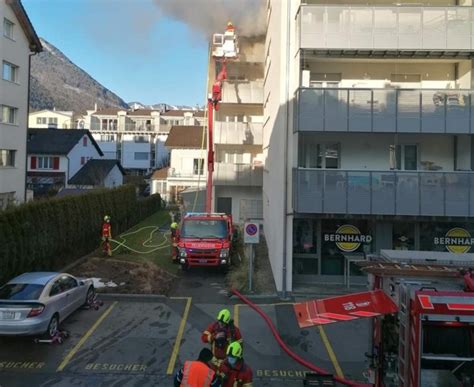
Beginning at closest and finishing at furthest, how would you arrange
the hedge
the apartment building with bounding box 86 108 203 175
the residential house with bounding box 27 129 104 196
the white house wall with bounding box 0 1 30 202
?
the hedge
the white house wall with bounding box 0 1 30 202
the residential house with bounding box 27 129 104 196
the apartment building with bounding box 86 108 203 175

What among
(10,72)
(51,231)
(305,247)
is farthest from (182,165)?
(305,247)

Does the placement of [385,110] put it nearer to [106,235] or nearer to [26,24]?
[106,235]

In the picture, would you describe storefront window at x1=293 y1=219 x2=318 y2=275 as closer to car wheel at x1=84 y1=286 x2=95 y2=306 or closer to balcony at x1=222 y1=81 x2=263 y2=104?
car wheel at x1=84 y1=286 x2=95 y2=306

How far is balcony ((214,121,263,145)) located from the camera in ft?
99.2

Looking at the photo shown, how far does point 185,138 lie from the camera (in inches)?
2093

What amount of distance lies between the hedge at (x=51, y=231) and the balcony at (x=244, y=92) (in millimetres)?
9392

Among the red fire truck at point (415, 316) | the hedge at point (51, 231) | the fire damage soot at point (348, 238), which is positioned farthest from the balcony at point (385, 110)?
the hedge at point (51, 231)

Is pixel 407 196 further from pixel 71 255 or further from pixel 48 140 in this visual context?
pixel 48 140

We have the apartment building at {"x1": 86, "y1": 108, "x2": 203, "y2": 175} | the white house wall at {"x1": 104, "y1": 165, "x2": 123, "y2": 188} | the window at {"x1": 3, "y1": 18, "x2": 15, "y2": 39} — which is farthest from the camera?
the apartment building at {"x1": 86, "y1": 108, "x2": 203, "y2": 175}

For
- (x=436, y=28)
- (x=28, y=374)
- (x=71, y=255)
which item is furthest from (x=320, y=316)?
(x=71, y=255)

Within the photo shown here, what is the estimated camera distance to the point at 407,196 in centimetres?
1459

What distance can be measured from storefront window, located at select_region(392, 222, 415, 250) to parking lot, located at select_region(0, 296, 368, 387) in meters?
4.35

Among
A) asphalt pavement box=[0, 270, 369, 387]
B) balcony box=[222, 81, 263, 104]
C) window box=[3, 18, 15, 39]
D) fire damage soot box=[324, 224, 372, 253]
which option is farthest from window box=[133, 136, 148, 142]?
asphalt pavement box=[0, 270, 369, 387]

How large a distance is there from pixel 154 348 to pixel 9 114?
2539 cm
